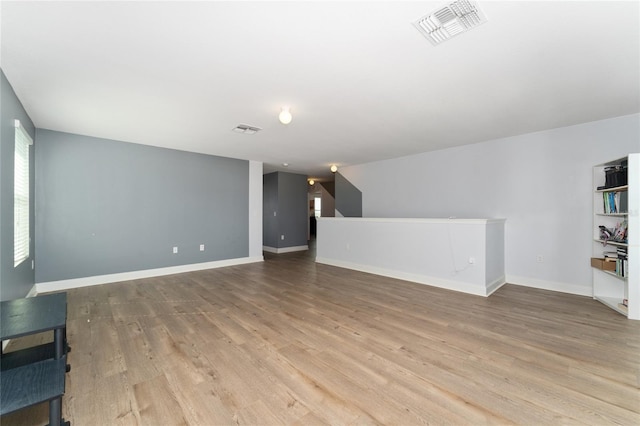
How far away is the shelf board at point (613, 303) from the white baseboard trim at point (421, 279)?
1.30 meters

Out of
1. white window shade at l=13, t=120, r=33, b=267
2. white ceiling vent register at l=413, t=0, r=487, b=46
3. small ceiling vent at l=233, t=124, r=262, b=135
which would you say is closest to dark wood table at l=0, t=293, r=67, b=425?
white window shade at l=13, t=120, r=33, b=267

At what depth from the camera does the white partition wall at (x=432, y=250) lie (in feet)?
12.5

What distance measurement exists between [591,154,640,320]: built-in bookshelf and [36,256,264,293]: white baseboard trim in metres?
6.08

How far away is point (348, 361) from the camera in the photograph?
6.77 feet

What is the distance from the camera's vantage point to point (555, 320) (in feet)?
9.39

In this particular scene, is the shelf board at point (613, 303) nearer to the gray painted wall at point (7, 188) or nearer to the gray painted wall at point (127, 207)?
the gray painted wall at point (127, 207)

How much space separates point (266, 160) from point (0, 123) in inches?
167

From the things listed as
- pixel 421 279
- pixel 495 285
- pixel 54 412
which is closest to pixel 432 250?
pixel 421 279

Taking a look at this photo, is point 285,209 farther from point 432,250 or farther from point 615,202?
point 615,202

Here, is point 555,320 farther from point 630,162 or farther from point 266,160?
point 266,160

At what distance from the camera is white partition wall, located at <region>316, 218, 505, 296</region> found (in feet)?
12.5

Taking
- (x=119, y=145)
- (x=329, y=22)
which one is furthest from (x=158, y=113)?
(x=329, y=22)

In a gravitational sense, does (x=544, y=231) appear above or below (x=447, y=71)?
below

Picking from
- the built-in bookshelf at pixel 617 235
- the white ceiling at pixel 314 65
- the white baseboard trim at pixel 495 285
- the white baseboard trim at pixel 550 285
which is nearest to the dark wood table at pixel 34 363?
the white ceiling at pixel 314 65
